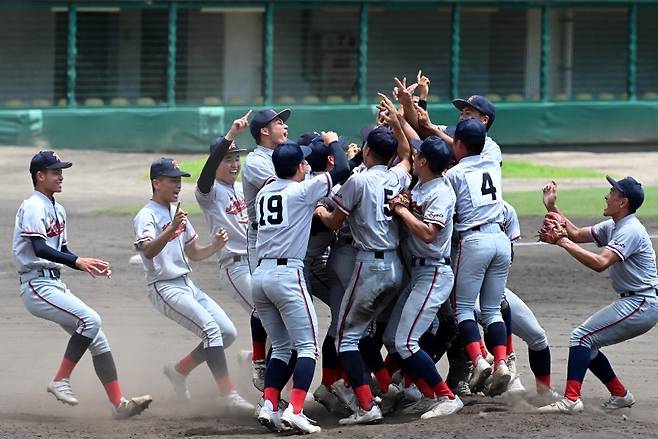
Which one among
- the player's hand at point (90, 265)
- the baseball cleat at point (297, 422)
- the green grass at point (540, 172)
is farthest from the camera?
the green grass at point (540, 172)

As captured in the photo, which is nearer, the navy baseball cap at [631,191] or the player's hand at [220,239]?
the navy baseball cap at [631,191]

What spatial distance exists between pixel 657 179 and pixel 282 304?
15364mm

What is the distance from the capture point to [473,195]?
8734mm

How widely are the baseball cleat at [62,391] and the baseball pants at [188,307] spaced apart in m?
0.84

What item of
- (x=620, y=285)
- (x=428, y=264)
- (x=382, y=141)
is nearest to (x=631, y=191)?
(x=620, y=285)

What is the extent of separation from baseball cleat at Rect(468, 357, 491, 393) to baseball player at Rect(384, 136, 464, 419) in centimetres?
15

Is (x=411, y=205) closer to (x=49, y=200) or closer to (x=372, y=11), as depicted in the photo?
(x=49, y=200)

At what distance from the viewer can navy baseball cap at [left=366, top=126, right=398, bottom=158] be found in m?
8.42

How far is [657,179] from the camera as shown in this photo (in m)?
22.2

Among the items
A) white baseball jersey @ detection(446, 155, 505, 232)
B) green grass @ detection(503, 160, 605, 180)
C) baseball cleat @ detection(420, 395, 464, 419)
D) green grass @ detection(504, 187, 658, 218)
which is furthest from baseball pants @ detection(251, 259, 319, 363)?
green grass @ detection(503, 160, 605, 180)

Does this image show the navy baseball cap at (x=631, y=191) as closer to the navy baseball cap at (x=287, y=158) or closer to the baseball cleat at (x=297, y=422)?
the navy baseball cap at (x=287, y=158)

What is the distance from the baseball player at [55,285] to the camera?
8703 mm

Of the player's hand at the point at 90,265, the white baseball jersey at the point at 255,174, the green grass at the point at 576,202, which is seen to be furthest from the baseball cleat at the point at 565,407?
the green grass at the point at 576,202

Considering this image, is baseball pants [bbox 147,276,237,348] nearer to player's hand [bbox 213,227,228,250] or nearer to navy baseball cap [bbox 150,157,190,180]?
player's hand [bbox 213,227,228,250]
